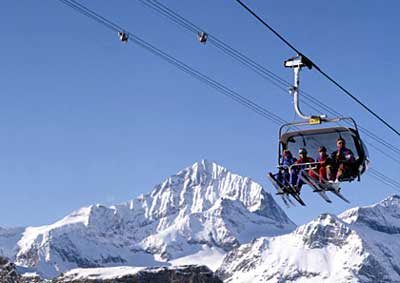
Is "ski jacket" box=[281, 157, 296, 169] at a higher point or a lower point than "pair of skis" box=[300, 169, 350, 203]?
higher

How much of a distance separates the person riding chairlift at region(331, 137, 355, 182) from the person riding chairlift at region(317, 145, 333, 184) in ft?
0.85

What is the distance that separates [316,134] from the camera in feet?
126

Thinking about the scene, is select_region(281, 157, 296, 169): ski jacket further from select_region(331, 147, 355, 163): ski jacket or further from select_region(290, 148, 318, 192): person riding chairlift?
select_region(331, 147, 355, 163): ski jacket

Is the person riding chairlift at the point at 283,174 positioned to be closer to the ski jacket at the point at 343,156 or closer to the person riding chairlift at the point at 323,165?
the person riding chairlift at the point at 323,165

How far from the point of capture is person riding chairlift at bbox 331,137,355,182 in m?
38.9

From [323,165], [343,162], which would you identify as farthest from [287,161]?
[343,162]

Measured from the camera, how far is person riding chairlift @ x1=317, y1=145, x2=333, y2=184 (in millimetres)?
39125

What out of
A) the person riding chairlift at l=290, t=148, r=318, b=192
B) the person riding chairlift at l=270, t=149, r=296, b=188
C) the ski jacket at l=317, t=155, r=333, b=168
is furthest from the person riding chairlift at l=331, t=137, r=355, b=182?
the person riding chairlift at l=270, t=149, r=296, b=188

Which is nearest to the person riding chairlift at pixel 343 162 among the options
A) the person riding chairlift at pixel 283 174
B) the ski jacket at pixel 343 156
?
the ski jacket at pixel 343 156

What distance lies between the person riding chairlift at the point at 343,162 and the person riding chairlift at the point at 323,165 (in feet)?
0.85

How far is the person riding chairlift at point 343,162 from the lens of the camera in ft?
128

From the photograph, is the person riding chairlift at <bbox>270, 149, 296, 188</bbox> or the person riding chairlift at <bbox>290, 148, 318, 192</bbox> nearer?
the person riding chairlift at <bbox>290, 148, 318, 192</bbox>

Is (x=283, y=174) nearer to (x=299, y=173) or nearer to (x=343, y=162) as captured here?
(x=299, y=173)

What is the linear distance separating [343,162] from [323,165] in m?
0.83
